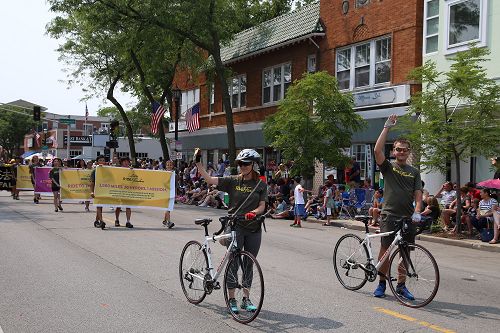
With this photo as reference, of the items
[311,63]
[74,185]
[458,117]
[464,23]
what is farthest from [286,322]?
[311,63]

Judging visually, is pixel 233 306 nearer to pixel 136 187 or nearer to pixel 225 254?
pixel 225 254

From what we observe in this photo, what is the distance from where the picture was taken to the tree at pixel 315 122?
18906 millimetres

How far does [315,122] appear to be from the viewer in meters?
19.2

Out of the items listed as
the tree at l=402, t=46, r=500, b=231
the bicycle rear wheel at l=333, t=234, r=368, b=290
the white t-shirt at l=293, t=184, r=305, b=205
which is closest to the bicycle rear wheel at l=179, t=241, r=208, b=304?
the bicycle rear wheel at l=333, t=234, r=368, b=290

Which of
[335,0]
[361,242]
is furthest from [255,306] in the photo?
[335,0]

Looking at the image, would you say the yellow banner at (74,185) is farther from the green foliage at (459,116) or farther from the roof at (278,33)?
the roof at (278,33)

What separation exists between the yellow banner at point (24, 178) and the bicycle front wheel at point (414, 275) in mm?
22495

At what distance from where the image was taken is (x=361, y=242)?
24.8 ft

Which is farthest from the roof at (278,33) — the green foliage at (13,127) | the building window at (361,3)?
the green foliage at (13,127)

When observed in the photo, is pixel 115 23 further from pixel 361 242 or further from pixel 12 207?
pixel 361 242

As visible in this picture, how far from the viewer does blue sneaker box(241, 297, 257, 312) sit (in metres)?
5.98

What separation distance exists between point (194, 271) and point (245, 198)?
118 cm

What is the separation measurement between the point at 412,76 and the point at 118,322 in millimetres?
11080

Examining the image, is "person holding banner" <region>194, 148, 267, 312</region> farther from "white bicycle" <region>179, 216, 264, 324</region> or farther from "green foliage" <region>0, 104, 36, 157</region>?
"green foliage" <region>0, 104, 36, 157</region>
